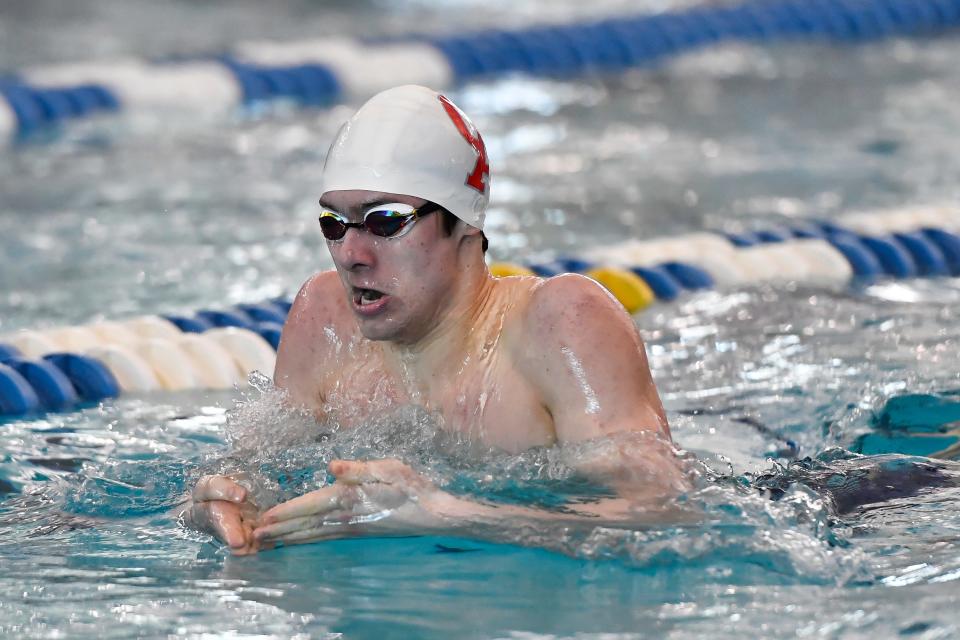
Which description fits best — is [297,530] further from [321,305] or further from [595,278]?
[595,278]

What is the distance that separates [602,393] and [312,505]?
1.64 feet

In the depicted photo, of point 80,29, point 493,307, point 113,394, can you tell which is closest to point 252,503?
point 493,307

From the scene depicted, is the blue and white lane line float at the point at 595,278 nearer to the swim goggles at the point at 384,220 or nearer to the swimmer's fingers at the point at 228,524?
the swimmer's fingers at the point at 228,524

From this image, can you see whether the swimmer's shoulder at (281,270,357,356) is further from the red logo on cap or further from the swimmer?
the red logo on cap

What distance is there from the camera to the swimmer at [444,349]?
230 centimetres

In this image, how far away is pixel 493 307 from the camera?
254 cm

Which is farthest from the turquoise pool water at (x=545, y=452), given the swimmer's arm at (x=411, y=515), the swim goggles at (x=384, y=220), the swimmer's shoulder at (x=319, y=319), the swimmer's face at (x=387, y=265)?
the swim goggles at (x=384, y=220)

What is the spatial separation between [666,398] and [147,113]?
444 cm

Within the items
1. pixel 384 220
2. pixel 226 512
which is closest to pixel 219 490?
pixel 226 512

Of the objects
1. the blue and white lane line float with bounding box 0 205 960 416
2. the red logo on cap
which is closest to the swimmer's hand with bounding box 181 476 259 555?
the red logo on cap

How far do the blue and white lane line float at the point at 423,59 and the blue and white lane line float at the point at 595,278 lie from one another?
3.05 metres

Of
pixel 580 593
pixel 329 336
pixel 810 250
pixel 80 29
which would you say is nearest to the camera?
pixel 580 593

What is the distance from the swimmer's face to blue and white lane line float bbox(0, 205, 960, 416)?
1.39 metres

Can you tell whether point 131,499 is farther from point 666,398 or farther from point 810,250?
point 810,250
